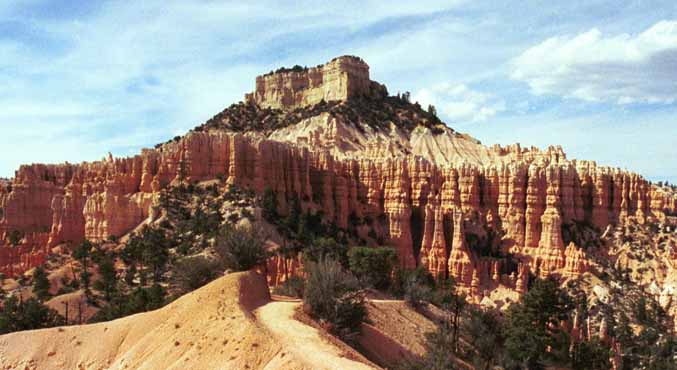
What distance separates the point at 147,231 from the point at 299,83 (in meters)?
54.8

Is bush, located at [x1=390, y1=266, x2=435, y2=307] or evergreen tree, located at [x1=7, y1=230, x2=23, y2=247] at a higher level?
evergreen tree, located at [x1=7, y1=230, x2=23, y2=247]

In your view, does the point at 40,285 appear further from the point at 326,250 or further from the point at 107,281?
the point at 326,250

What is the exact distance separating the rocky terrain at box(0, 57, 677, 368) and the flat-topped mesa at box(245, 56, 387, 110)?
17.3 metres

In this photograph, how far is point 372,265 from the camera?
159 feet

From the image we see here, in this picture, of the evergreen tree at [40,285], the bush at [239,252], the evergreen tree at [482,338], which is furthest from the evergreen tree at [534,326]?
the evergreen tree at [40,285]

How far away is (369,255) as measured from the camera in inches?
1918

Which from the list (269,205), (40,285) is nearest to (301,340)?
(40,285)

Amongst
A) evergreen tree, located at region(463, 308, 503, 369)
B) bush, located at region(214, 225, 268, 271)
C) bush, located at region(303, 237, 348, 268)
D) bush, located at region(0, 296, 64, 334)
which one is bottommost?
evergreen tree, located at region(463, 308, 503, 369)

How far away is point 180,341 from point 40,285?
90.4 ft

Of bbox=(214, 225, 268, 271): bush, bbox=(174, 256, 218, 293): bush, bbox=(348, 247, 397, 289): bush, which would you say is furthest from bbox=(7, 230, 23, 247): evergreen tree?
bbox=(214, 225, 268, 271): bush

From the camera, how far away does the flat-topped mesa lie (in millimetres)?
97812

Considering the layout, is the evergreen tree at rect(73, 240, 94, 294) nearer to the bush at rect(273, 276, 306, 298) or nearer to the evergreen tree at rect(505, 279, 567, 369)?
the bush at rect(273, 276, 306, 298)

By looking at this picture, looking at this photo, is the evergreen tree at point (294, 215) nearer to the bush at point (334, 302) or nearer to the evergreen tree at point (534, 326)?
the evergreen tree at point (534, 326)

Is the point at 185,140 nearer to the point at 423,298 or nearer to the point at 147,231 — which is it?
the point at 147,231
